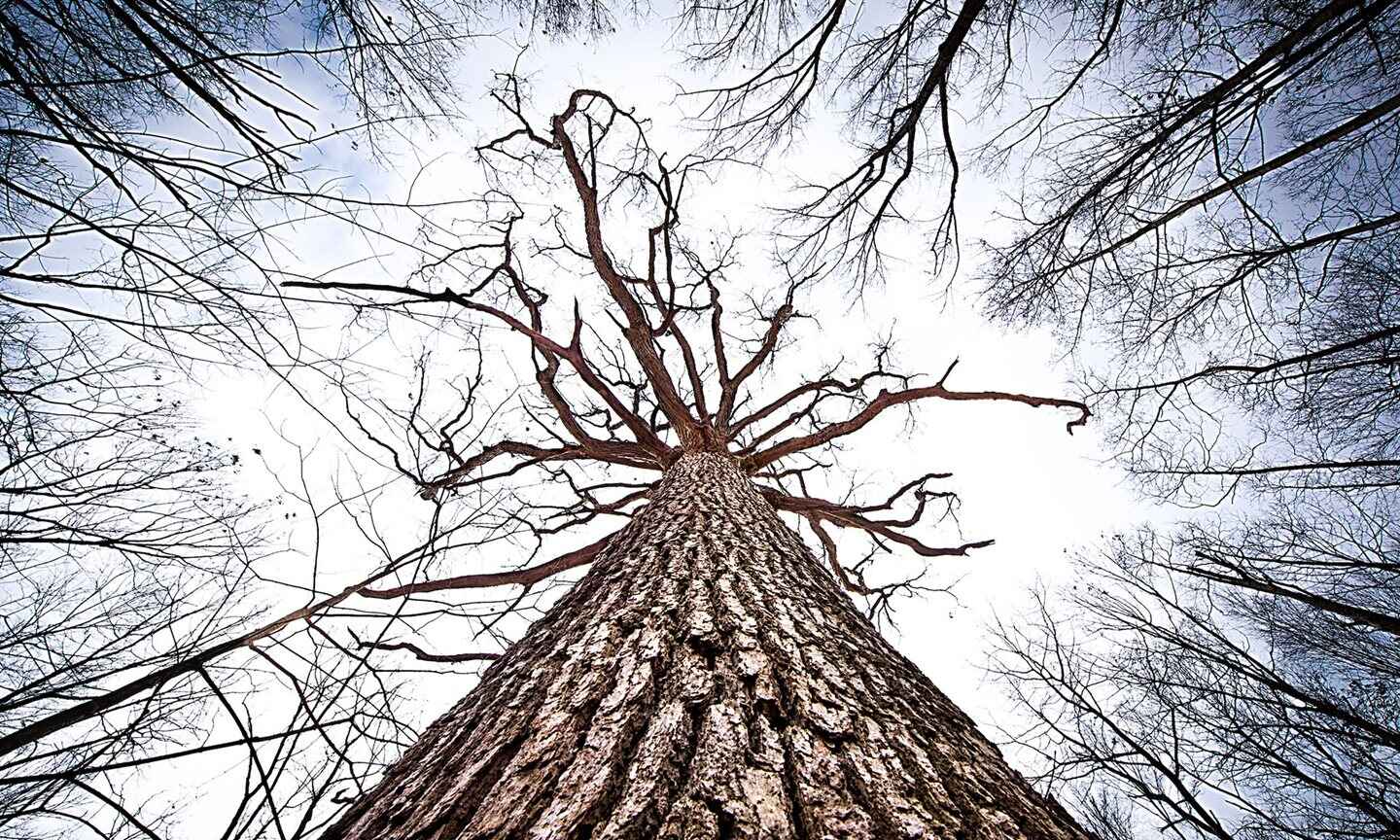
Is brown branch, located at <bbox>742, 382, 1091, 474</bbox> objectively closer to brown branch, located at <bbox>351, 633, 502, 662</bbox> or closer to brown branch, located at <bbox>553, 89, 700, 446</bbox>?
brown branch, located at <bbox>553, 89, 700, 446</bbox>

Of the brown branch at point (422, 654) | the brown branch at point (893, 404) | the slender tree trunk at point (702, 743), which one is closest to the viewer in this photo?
the slender tree trunk at point (702, 743)

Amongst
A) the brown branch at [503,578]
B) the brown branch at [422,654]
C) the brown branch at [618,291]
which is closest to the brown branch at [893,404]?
the brown branch at [618,291]

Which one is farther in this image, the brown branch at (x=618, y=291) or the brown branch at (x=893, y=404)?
the brown branch at (x=618, y=291)

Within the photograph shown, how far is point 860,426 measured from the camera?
5484 millimetres

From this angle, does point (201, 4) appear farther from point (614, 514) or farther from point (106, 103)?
point (614, 514)

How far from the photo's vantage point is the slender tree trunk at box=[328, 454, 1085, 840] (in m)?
0.77

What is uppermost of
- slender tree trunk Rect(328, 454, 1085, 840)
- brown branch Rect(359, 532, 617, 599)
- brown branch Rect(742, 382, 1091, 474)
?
brown branch Rect(742, 382, 1091, 474)

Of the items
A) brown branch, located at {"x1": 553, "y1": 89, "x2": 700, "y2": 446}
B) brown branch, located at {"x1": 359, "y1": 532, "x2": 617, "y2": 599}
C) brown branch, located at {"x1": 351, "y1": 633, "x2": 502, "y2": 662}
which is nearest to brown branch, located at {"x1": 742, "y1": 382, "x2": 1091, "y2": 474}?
brown branch, located at {"x1": 553, "y1": 89, "x2": 700, "y2": 446}

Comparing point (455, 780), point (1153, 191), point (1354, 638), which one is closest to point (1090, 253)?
point (1153, 191)

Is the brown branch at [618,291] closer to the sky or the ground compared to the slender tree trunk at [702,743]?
closer to the sky

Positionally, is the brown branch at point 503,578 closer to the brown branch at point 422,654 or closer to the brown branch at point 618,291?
the brown branch at point 422,654

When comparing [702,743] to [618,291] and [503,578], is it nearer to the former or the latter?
[503,578]

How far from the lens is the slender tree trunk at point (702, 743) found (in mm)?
772

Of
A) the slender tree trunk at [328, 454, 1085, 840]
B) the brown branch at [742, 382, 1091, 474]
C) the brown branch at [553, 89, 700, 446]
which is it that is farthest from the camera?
the brown branch at [553, 89, 700, 446]
